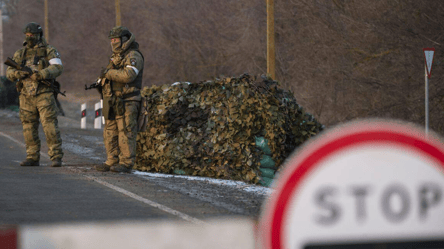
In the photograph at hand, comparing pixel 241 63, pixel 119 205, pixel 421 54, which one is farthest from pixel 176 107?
pixel 241 63

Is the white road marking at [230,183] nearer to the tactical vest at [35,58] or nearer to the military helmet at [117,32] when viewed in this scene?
the military helmet at [117,32]

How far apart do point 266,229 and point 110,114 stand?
27.6ft

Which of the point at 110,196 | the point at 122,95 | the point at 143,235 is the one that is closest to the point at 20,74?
the point at 122,95

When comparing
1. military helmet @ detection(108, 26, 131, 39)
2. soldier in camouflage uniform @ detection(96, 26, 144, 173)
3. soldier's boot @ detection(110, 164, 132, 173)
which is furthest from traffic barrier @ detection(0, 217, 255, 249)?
military helmet @ detection(108, 26, 131, 39)

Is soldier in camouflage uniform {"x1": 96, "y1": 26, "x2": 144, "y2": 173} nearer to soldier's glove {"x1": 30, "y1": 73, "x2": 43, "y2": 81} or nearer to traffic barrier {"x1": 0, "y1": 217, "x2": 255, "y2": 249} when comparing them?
soldier's glove {"x1": 30, "y1": 73, "x2": 43, "y2": 81}

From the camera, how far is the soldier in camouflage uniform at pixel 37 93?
1073 centimetres

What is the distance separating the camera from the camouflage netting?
388 inches

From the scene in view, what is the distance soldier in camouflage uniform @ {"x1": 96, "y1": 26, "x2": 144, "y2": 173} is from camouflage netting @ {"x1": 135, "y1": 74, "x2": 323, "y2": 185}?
558 millimetres

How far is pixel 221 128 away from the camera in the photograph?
10094 mm

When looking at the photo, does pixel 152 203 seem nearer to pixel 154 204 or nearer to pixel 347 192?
pixel 154 204

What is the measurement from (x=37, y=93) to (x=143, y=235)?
5.71m

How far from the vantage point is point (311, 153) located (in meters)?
1.99

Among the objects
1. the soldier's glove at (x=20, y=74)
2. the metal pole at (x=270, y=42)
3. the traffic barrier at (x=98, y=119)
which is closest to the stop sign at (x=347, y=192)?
the soldier's glove at (x=20, y=74)

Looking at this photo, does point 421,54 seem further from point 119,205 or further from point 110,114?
point 119,205
